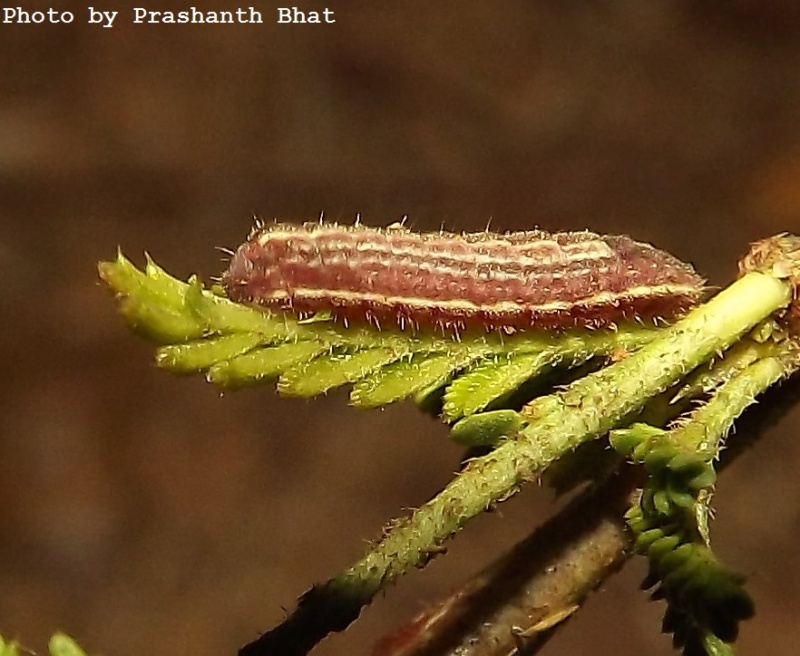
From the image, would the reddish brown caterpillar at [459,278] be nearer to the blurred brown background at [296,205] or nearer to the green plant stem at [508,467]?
the green plant stem at [508,467]

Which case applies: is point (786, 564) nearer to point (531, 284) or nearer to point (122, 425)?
point (122, 425)

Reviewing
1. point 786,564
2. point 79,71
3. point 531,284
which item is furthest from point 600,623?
point 531,284

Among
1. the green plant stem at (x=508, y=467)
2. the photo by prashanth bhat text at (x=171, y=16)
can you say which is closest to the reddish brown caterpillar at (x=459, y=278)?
the green plant stem at (x=508, y=467)

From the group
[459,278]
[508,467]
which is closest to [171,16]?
[459,278]

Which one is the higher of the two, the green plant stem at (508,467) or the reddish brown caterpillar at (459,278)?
the reddish brown caterpillar at (459,278)

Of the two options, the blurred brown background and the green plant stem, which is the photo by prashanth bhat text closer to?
the blurred brown background

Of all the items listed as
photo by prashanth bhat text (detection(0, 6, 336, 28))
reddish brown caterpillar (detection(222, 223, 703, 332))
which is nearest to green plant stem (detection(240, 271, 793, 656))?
reddish brown caterpillar (detection(222, 223, 703, 332))
